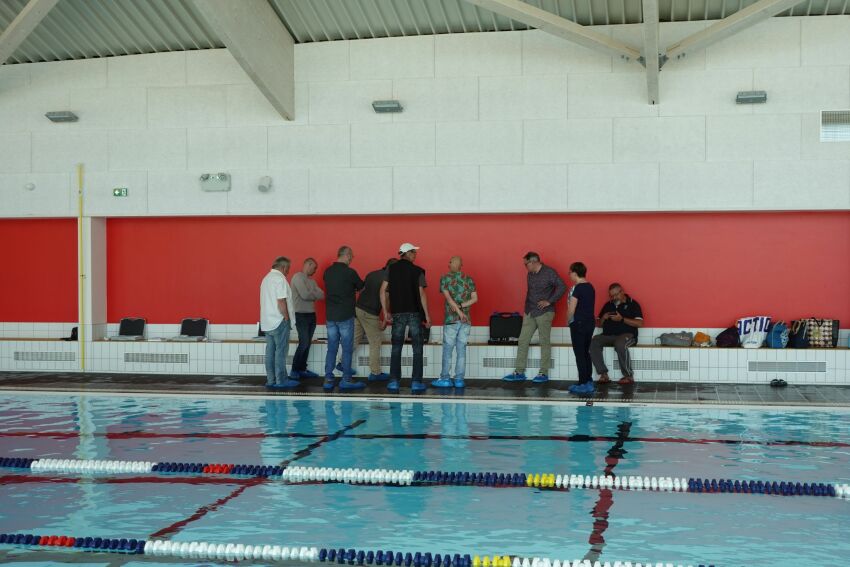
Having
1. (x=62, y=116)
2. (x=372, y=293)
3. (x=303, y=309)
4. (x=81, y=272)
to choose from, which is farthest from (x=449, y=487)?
(x=62, y=116)

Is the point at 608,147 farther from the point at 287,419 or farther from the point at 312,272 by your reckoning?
the point at 287,419

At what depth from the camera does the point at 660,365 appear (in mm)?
11336

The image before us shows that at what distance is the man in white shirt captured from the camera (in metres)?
10.5

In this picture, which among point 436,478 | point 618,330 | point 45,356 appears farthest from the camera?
→ point 45,356

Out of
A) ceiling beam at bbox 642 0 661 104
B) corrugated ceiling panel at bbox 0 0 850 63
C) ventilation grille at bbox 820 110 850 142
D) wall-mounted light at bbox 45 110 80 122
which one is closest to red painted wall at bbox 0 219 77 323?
wall-mounted light at bbox 45 110 80 122

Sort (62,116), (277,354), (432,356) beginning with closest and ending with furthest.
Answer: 1. (277,354)
2. (432,356)
3. (62,116)

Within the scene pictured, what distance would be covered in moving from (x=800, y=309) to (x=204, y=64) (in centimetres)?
819

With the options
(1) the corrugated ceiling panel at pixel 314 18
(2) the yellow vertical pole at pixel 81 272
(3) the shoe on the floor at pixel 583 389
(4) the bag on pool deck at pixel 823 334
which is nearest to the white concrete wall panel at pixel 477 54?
(1) the corrugated ceiling panel at pixel 314 18

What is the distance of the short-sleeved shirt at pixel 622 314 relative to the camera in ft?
37.1

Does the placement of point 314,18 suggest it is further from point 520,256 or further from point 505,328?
point 505,328

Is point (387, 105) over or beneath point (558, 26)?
beneath

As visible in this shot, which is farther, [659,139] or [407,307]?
[659,139]

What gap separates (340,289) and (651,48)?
427 centimetres

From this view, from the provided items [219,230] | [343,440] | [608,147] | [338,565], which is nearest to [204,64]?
[219,230]
